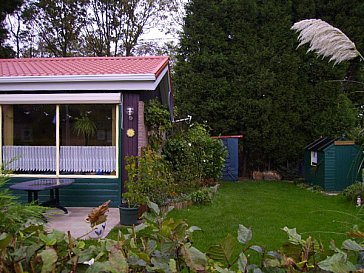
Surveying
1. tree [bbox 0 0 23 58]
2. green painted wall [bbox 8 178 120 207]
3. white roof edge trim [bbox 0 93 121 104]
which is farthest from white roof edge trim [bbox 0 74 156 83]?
tree [bbox 0 0 23 58]

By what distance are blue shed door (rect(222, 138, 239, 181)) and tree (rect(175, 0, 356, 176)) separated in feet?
2.81

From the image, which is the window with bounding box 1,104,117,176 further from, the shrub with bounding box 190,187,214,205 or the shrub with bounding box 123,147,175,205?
the shrub with bounding box 190,187,214,205

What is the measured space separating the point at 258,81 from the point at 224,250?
14.2m

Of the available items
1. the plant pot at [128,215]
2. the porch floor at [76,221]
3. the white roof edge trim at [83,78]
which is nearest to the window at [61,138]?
the white roof edge trim at [83,78]

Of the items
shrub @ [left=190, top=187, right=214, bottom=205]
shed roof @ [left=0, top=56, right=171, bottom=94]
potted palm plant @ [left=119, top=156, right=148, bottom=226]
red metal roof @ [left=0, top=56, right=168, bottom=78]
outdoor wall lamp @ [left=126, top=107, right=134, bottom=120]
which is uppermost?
red metal roof @ [left=0, top=56, right=168, bottom=78]

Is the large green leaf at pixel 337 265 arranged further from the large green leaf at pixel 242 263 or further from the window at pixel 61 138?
the window at pixel 61 138

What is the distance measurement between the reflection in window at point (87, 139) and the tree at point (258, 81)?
7186 mm

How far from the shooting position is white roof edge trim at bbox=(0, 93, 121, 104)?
8242mm

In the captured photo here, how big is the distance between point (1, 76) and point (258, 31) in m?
10.3

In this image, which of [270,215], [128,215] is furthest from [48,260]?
[270,215]

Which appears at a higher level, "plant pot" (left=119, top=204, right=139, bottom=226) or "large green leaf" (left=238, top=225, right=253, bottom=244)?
"large green leaf" (left=238, top=225, right=253, bottom=244)

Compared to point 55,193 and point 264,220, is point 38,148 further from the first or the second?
point 264,220

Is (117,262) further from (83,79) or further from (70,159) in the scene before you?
(70,159)

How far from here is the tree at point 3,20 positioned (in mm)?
19089
